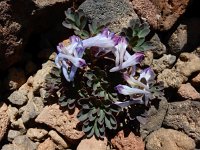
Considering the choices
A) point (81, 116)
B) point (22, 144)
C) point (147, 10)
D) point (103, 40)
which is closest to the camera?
point (103, 40)

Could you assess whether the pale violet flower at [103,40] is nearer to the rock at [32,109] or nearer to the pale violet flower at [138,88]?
the pale violet flower at [138,88]

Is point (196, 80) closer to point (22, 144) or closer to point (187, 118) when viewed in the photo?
point (187, 118)

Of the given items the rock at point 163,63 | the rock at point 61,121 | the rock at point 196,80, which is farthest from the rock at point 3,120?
the rock at point 196,80

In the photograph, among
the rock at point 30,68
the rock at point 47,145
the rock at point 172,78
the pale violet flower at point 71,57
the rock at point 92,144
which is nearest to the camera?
the pale violet flower at point 71,57

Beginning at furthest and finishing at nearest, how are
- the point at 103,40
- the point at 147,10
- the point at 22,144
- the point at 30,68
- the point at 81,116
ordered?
the point at 30,68
the point at 147,10
the point at 22,144
the point at 81,116
the point at 103,40

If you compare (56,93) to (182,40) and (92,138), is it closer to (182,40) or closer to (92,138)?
(92,138)

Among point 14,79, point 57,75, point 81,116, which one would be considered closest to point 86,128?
point 81,116

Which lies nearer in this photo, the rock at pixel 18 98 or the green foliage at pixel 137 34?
the green foliage at pixel 137 34

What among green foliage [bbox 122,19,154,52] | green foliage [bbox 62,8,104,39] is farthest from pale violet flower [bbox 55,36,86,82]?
green foliage [bbox 122,19,154,52]
